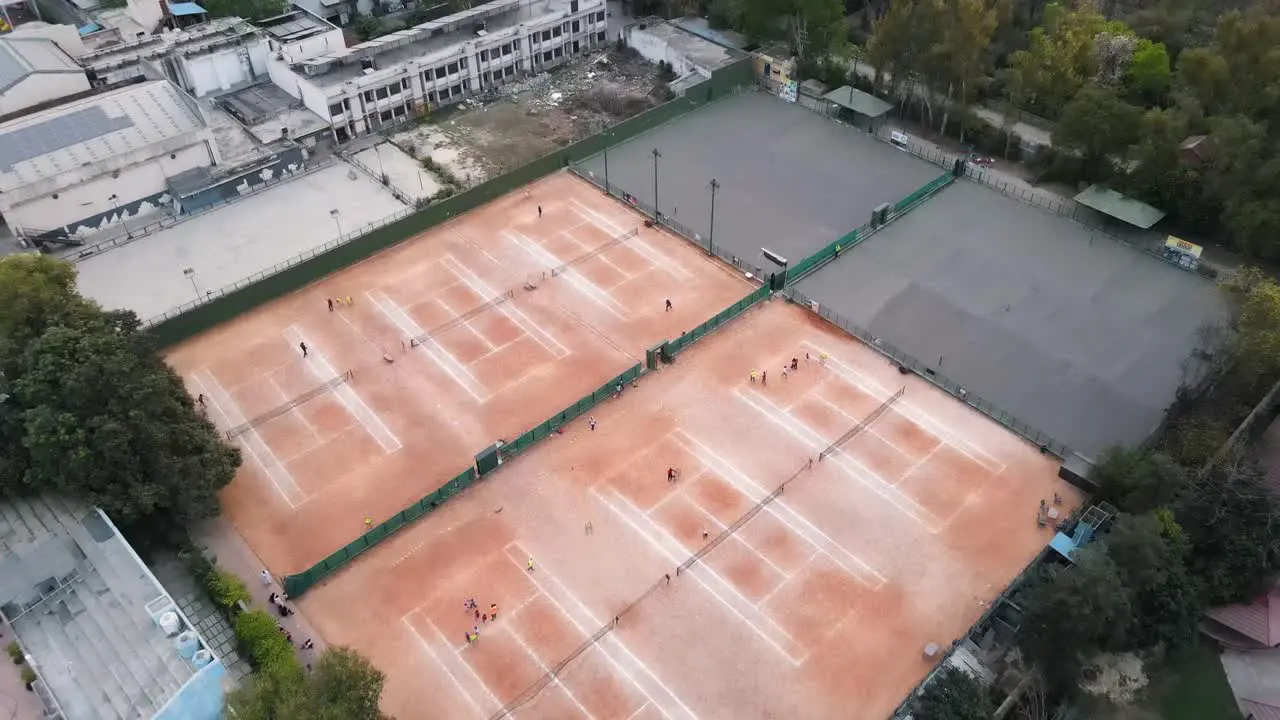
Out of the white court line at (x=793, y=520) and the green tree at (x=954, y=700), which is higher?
the green tree at (x=954, y=700)

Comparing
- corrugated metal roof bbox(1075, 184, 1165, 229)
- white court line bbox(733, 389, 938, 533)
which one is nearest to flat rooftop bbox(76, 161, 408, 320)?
white court line bbox(733, 389, 938, 533)

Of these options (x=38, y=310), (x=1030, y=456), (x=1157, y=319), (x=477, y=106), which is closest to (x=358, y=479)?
(x=38, y=310)

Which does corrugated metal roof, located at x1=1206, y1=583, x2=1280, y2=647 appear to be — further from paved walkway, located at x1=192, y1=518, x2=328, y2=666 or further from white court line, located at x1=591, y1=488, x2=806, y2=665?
paved walkway, located at x1=192, y1=518, x2=328, y2=666

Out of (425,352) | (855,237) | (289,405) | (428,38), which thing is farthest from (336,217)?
(855,237)

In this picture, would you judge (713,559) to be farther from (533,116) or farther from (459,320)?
(533,116)

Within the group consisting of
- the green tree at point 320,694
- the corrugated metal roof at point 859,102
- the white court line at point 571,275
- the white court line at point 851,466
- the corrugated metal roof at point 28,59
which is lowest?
the white court line at point 851,466

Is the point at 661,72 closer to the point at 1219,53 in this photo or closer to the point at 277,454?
the point at 1219,53

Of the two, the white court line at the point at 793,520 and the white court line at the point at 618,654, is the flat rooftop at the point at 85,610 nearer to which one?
the white court line at the point at 618,654

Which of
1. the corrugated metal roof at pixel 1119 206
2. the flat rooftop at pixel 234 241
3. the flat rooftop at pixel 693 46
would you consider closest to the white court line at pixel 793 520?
the flat rooftop at pixel 234 241
